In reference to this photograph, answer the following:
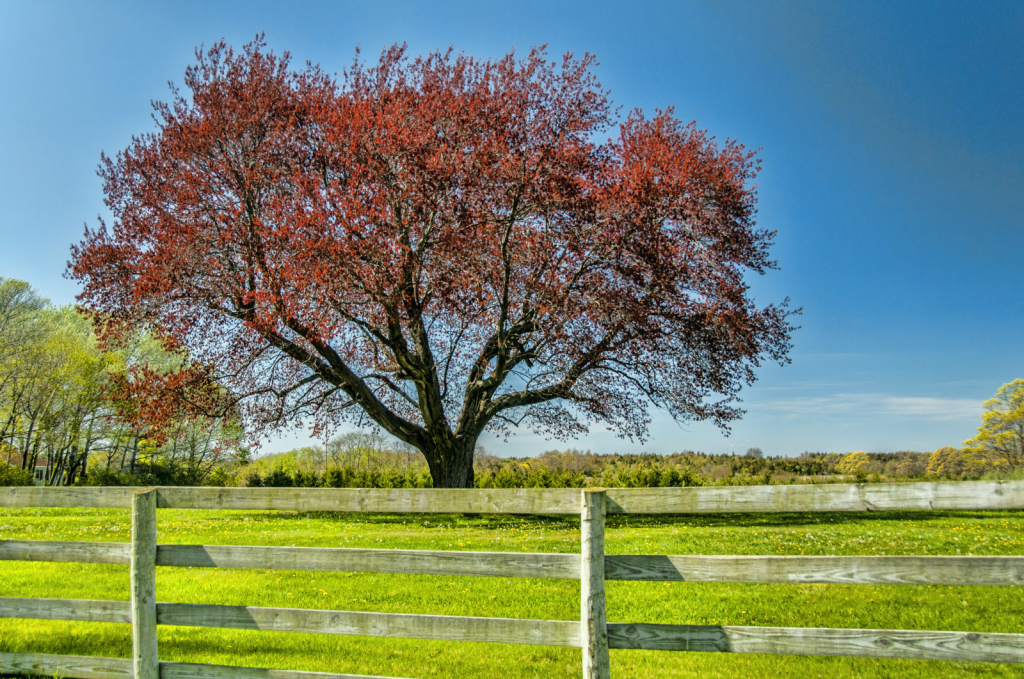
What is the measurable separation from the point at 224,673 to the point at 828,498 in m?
4.65

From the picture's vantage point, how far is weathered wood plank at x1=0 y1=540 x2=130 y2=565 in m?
5.16

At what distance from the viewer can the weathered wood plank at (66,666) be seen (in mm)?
5086

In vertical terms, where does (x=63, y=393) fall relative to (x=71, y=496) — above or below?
above

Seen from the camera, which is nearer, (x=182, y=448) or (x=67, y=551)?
(x=67, y=551)

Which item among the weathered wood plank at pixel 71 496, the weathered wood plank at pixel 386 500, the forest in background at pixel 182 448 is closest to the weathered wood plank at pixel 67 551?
the weathered wood plank at pixel 71 496

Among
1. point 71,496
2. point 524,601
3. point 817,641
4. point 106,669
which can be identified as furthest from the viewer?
point 524,601

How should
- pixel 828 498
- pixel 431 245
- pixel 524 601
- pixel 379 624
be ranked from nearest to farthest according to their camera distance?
pixel 828 498
pixel 379 624
pixel 524 601
pixel 431 245

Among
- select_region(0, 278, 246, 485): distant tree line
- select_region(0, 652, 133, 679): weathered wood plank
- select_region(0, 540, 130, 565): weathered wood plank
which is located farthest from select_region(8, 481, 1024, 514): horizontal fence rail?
select_region(0, 278, 246, 485): distant tree line

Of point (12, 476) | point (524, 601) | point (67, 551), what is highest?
point (67, 551)

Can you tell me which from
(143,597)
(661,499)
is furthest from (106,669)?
(661,499)

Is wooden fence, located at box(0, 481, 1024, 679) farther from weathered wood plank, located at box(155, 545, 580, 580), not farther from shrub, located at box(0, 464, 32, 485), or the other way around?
shrub, located at box(0, 464, 32, 485)

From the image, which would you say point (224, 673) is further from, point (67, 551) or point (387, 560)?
point (67, 551)

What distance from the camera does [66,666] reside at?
520 cm

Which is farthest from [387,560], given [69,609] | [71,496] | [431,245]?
[431,245]
